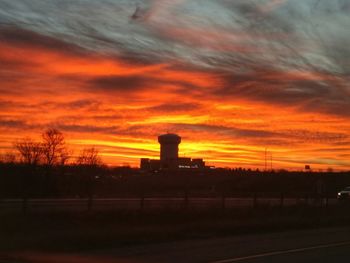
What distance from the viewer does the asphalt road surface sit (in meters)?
13.0

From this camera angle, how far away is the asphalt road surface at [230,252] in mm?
13031

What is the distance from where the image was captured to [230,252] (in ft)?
48.0

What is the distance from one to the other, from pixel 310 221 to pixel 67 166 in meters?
55.8

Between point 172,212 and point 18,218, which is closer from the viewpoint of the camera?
point 18,218

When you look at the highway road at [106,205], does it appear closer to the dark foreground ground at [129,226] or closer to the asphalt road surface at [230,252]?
the dark foreground ground at [129,226]

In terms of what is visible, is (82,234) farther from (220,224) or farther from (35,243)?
(220,224)

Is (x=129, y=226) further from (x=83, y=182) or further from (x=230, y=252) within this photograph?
(x=83, y=182)

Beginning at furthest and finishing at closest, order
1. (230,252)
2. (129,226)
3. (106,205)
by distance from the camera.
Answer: (106,205), (129,226), (230,252)

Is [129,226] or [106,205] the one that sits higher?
[106,205]

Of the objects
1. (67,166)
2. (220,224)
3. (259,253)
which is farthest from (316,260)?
(67,166)

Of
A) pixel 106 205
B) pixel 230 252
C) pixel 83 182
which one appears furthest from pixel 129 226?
pixel 83 182

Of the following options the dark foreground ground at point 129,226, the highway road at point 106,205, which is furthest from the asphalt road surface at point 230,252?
the highway road at point 106,205

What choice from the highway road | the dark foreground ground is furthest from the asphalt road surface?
the highway road

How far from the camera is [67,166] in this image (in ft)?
258
